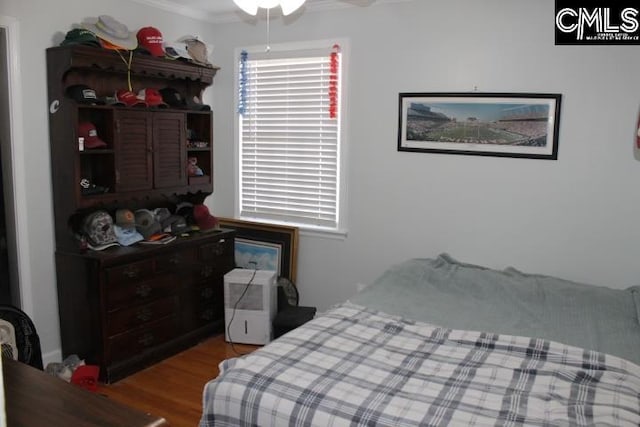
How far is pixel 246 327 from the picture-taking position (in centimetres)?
400

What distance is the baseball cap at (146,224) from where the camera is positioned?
372 cm

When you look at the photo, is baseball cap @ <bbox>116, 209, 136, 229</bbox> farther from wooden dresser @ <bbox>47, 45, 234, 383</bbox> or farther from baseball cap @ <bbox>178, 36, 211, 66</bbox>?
baseball cap @ <bbox>178, 36, 211, 66</bbox>

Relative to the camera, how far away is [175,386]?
3.32 m

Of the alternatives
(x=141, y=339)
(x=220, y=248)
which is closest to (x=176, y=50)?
(x=220, y=248)

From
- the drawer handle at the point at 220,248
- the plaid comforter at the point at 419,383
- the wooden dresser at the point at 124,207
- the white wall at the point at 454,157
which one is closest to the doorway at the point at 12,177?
the white wall at the point at 454,157

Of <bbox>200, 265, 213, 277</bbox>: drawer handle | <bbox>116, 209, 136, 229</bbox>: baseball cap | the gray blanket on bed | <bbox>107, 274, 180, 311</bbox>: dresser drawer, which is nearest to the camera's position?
the gray blanket on bed

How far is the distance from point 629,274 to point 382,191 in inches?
65.2

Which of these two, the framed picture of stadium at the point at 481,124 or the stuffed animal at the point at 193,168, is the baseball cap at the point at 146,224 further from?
the framed picture of stadium at the point at 481,124

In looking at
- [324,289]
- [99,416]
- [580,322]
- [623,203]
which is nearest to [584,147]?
[623,203]

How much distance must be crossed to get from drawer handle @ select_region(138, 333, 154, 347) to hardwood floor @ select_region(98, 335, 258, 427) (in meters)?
0.16

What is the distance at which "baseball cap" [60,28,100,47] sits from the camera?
10.6 feet

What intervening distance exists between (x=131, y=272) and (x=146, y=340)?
0.49 meters

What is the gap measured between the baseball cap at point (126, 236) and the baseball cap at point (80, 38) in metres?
1.16

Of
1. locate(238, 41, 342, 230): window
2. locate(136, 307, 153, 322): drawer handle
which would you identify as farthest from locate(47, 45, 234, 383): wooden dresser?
locate(238, 41, 342, 230): window
